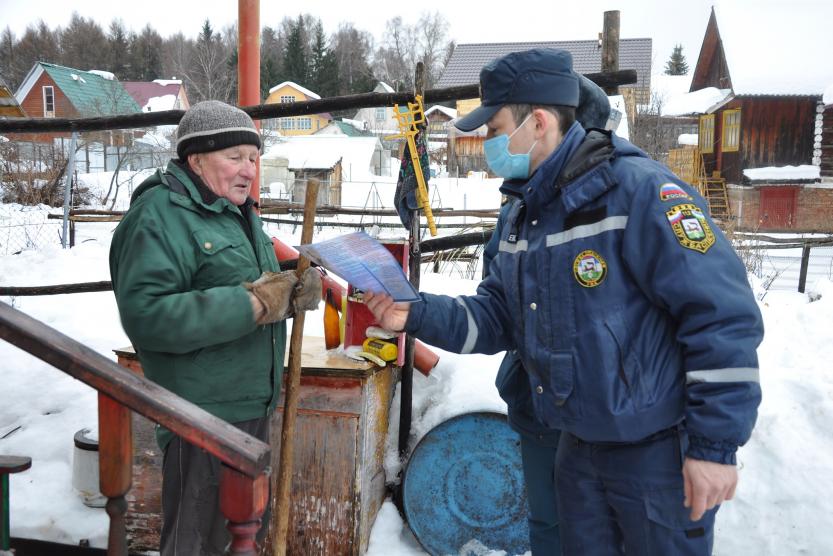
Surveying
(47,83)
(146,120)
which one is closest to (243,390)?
(146,120)

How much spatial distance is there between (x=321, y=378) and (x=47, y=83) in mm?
43849

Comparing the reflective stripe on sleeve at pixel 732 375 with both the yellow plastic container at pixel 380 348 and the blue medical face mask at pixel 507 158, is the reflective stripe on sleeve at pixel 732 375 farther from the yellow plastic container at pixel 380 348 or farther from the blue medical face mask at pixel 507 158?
the yellow plastic container at pixel 380 348

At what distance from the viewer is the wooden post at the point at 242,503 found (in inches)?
58.2

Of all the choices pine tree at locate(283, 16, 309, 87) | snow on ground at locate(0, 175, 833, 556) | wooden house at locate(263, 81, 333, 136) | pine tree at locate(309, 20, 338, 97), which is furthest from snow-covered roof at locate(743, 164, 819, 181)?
pine tree at locate(283, 16, 309, 87)

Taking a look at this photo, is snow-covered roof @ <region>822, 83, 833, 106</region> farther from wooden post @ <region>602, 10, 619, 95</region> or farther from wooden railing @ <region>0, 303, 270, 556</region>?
wooden railing @ <region>0, 303, 270, 556</region>

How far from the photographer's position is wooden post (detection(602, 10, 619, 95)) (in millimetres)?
3293

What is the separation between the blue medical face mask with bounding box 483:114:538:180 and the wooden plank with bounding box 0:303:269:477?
1.15m

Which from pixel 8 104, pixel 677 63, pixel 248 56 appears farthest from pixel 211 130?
pixel 677 63

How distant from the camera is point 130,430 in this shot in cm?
158

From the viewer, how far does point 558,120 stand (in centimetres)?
212

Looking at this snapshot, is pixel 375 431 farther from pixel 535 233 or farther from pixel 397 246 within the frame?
pixel 535 233

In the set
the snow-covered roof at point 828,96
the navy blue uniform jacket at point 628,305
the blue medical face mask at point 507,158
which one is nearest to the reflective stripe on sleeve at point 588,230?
the navy blue uniform jacket at point 628,305

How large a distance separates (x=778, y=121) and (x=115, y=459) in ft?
86.6

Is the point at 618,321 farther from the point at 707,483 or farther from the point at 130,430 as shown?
the point at 130,430
